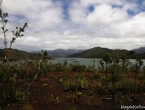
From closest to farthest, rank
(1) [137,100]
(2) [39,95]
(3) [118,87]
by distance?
(1) [137,100] → (2) [39,95] → (3) [118,87]

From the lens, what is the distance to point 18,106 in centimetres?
594

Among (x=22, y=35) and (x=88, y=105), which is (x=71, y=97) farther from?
(x=22, y=35)

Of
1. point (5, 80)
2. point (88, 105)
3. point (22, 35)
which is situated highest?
point (22, 35)

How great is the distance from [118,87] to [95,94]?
1578 millimetres

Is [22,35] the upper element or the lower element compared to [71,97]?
upper

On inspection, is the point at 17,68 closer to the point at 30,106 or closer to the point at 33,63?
the point at 33,63

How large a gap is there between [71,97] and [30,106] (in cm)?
189

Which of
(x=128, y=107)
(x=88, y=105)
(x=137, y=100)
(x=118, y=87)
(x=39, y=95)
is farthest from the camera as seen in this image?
(x=118, y=87)

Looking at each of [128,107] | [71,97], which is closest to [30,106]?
[71,97]

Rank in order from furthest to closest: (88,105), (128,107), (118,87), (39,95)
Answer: (118,87) < (39,95) < (88,105) < (128,107)

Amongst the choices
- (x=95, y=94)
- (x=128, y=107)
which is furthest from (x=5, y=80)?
(x=128, y=107)

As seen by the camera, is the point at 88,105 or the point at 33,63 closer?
the point at 88,105

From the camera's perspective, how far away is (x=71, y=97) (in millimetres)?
6945

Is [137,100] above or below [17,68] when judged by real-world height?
below
